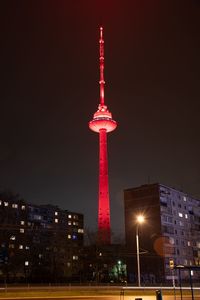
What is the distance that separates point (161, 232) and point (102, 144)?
6041cm

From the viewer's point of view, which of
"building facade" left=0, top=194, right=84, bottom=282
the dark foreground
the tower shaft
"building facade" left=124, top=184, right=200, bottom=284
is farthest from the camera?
the tower shaft

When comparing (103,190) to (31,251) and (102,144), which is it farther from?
(31,251)

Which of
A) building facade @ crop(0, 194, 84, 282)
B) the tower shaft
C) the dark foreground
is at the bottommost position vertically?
the dark foreground

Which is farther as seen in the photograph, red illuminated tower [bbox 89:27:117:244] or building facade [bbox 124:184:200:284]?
red illuminated tower [bbox 89:27:117:244]

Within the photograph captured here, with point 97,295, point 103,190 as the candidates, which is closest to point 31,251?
point 103,190

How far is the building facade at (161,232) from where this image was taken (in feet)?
306

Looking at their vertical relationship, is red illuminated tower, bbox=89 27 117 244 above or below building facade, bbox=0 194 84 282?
above

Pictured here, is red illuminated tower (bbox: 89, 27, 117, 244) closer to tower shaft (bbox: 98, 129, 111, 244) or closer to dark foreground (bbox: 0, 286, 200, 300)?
tower shaft (bbox: 98, 129, 111, 244)

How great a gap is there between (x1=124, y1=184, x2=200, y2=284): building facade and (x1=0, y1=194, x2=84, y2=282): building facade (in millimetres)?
13921

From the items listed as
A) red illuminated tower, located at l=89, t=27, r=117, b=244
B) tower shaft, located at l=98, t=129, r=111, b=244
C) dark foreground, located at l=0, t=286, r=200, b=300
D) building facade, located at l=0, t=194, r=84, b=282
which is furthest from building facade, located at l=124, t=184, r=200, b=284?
dark foreground, located at l=0, t=286, r=200, b=300

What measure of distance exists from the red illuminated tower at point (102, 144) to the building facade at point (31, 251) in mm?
21793

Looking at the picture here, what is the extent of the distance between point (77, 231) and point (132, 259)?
213 ft

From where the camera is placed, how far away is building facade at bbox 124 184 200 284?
9338 centimetres

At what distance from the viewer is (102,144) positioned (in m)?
150
